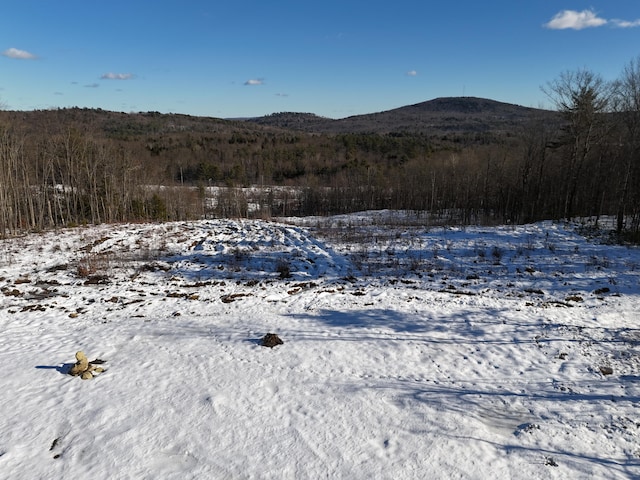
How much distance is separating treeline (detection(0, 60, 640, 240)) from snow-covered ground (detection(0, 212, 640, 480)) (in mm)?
14670

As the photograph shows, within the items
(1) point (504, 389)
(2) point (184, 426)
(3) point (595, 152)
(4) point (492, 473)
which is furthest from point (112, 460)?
(3) point (595, 152)

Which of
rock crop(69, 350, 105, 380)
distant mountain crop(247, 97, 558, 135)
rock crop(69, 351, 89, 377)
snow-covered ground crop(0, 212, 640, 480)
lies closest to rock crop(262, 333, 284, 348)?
snow-covered ground crop(0, 212, 640, 480)

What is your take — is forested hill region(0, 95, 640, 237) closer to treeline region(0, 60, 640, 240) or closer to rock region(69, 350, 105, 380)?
treeline region(0, 60, 640, 240)

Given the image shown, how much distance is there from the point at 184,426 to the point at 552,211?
38.3 m

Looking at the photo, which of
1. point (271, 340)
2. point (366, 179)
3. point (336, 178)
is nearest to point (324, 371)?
point (271, 340)

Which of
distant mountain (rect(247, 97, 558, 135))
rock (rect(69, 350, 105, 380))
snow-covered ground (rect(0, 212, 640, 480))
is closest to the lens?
snow-covered ground (rect(0, 212, 640, 480))

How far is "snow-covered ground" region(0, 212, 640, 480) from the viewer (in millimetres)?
5691

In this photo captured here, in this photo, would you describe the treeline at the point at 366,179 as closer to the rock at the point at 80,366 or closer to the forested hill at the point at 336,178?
the forested hill at the point at 336,178

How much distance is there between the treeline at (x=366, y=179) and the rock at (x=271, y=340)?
71.5ft

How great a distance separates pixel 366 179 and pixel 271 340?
60.9 metres

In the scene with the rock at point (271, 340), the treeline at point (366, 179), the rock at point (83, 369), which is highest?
the treeline at point (366, 179)

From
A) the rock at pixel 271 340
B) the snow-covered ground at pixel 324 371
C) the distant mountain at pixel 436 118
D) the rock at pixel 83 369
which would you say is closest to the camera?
the snow-covered ground at pixel 324 371

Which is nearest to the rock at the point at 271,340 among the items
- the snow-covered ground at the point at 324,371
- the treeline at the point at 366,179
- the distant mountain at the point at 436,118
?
the snow-covered ground at the point at 324,371

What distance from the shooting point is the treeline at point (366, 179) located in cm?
2620
